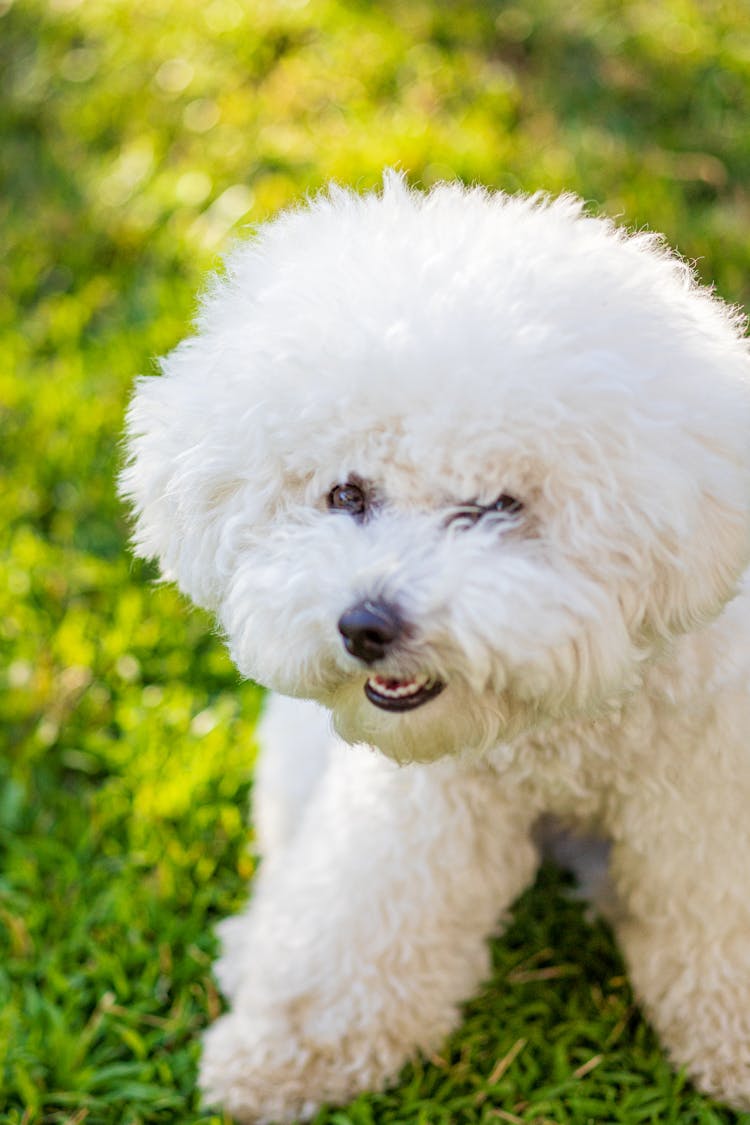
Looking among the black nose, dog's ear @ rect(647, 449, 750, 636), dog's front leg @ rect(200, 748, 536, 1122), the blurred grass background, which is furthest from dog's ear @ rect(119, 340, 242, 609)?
the blurred grass background

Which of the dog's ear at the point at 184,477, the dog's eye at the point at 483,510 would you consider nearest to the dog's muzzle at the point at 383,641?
the dog's eye at the point at 483,510

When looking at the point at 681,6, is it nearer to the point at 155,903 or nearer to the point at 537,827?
the point at 537,827

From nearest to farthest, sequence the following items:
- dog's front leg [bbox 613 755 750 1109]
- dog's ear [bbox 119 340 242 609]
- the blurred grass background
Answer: dog's ear [bbox 119 340 242 609], dog's front leg [bbox 613 755 750 1109], the blurred grass background

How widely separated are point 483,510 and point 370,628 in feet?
0.79

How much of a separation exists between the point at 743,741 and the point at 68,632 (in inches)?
69.5

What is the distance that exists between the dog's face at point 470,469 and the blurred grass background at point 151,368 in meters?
0.92

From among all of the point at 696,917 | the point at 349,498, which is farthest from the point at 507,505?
the point at 696,917

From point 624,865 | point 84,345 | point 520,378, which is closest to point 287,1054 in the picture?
point 624,865

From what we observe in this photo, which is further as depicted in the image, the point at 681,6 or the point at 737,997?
the point at 681,6

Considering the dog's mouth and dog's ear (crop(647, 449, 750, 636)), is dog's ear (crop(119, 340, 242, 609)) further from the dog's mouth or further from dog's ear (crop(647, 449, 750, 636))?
dog's ear (crop(647, 449, 750, 636))

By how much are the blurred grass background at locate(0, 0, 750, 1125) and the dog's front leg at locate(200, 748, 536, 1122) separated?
0.08 meters

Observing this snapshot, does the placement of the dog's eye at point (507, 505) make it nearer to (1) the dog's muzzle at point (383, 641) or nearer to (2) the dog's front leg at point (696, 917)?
(1) the dog's muzzle at point (383, 641)

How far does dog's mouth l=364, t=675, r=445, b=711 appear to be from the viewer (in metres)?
1.76

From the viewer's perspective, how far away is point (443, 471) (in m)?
1.75
